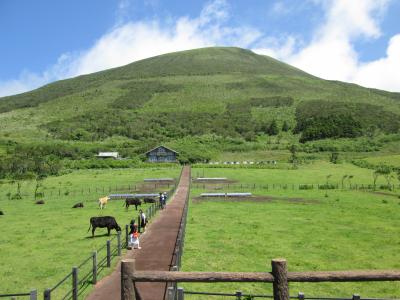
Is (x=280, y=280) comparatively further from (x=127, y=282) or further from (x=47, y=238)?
(x=47, y=238)

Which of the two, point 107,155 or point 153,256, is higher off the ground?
point 107,155

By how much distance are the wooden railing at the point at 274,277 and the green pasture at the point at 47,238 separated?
360 inches

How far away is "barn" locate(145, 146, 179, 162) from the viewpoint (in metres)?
114

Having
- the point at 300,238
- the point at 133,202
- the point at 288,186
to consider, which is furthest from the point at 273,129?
the point at 300,238

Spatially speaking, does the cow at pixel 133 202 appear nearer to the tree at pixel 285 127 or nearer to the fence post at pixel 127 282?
the fence post at pixel 127 282

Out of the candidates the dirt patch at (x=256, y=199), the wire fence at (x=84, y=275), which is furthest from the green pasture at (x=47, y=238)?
the dirt patch at (x=256, y=199)

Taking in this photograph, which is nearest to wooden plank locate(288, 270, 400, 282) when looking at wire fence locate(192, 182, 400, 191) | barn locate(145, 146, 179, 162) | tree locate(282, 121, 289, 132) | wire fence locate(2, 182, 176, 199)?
wire fence locate(2, 182, 176, 199)

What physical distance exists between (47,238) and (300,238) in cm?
1590

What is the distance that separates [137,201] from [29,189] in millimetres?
27698

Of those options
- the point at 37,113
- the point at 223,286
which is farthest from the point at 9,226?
the point at 37,113

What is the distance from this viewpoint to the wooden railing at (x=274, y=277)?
276 inches

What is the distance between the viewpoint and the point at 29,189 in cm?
5947

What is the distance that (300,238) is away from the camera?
25.8 meters

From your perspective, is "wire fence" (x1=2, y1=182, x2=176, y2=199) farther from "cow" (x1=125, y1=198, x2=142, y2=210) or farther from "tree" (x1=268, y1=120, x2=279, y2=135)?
"tree" (x1=268, y1=120, x2=279, y2=135)
